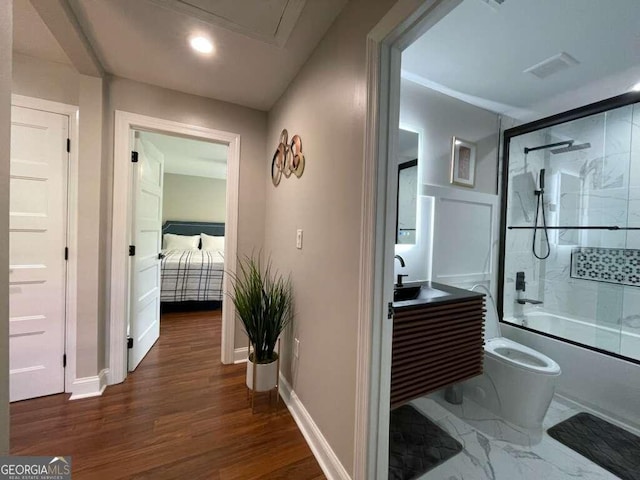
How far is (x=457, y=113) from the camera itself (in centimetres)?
212

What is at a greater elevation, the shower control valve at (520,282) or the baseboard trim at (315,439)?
the shower control valve at (520,282)

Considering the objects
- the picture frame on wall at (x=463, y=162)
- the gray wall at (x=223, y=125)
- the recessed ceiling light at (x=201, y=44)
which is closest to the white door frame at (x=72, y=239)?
the gray wall at (x=223, y=125)

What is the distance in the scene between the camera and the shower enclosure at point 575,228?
2123 millimetres

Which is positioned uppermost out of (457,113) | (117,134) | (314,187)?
(457,113)

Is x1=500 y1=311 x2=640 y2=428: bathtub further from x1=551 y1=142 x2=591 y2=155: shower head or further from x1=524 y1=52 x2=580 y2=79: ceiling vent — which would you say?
x1=524 y1=52 x2=580 y2=79: ceiling vent

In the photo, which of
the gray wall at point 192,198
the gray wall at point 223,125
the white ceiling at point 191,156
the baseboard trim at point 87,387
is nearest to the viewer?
the baseboard trim at point 87,387

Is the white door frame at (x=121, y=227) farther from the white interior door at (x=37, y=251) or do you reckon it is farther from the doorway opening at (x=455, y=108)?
the doorway opening at (x=455, y=108)

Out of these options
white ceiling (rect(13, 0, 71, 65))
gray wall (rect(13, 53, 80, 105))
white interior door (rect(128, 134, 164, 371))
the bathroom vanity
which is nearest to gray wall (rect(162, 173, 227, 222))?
white interior door (rect(128, 134, 164, 371))

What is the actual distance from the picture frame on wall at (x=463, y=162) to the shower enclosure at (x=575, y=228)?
Answer: 427mm

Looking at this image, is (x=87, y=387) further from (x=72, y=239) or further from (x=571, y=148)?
(x=571, y=148)

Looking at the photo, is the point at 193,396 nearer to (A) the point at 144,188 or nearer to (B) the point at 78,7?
(A) the point at 144,188

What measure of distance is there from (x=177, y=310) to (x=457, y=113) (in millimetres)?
4121

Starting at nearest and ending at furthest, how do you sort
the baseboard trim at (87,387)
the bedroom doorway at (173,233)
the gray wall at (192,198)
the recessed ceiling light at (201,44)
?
the recessed ceiling light at (201,44), the baseboard trim at (87,387), the bedroom doorway at (173,233), the gray wall at (192,198)

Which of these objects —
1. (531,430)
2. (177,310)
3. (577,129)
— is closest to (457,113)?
(577,129)
